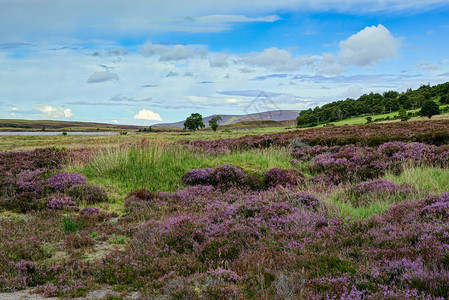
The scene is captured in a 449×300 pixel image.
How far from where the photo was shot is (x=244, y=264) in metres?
4.51

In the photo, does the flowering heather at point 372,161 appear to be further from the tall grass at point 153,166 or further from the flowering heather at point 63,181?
the flowering heather at point 63,181

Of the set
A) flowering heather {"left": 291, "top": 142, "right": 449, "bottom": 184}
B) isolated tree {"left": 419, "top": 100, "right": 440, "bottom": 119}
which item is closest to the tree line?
isolated tree {"left": 419, "top": 100, "right": 440, "bottom": 119}

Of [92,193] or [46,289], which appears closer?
[46,289]

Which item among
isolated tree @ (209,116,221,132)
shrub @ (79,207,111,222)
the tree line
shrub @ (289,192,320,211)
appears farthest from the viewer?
the tree line

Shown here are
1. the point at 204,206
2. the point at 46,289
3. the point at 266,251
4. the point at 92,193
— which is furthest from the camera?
the point at 92,193

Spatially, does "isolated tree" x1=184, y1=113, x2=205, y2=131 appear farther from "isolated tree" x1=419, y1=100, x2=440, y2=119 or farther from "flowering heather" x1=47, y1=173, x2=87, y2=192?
"flowering heather" x1=47, y1=173, x2=87, y2=192

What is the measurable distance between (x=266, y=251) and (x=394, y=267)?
1836 mm

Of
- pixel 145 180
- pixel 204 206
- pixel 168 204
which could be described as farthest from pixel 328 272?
pixel 145 180

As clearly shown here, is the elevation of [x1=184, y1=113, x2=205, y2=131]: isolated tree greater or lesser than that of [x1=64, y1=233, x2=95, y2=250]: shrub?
greater

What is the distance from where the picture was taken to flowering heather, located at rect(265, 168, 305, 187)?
11383 mm

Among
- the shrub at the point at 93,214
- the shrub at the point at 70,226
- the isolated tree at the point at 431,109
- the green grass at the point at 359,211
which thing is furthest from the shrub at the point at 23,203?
the isolated tree at the point at 431,109

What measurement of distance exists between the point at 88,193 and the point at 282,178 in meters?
6.96

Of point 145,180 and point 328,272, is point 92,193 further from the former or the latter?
point 328,272

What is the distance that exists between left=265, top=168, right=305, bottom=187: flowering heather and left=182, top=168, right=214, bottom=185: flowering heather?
2262 millimetres
